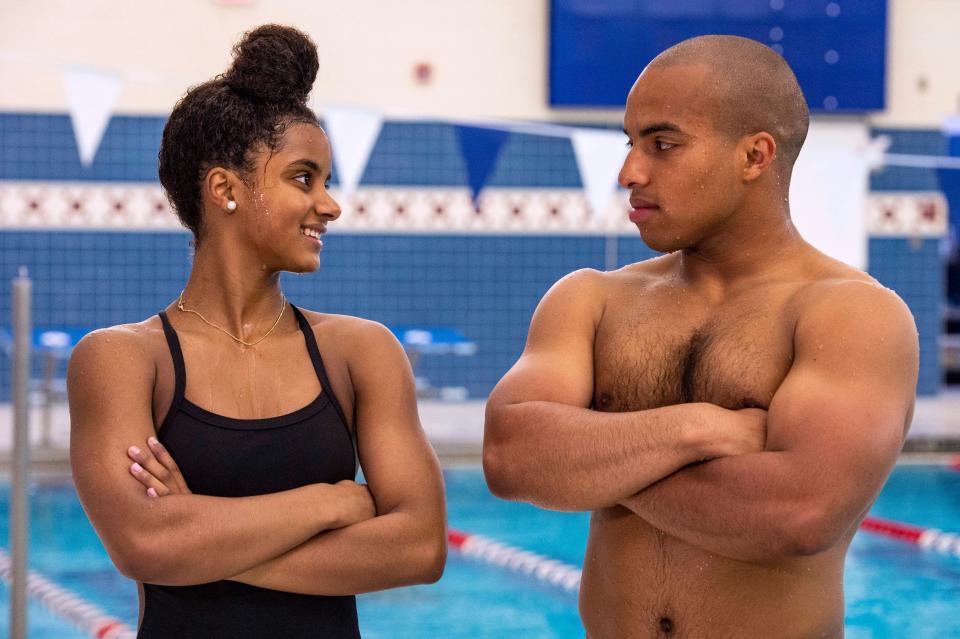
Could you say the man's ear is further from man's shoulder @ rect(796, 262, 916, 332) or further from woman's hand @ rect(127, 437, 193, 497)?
woman's hand @ rect(127, 437, 193, 497)

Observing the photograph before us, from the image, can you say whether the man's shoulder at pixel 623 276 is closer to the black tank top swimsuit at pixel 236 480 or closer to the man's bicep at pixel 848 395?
the man's bicep at pixel 848 395

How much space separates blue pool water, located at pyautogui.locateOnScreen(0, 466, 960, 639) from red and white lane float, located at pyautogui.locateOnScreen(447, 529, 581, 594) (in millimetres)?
70

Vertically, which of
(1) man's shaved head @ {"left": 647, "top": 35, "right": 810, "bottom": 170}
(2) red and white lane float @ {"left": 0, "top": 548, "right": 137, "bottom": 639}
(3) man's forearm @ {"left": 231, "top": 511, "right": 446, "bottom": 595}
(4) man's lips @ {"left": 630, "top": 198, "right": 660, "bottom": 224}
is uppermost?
(1) man's shaved head @ {"left": 647, "top": 35, "right": 810, "bottom": 170}

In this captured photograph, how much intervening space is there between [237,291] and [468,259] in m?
9.23

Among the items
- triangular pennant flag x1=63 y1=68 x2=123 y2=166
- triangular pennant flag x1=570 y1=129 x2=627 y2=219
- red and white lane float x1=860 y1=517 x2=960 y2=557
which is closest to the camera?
red and white lane float x1=860 y1=517 x2=960 y2=557

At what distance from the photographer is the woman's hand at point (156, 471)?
2082 mm

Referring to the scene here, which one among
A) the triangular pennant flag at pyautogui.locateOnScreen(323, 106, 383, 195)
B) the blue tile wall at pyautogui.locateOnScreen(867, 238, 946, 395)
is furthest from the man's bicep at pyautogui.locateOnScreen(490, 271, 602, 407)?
the blue tile wall at pyautogui.locateOnScreen(867, 238, 946, 395)

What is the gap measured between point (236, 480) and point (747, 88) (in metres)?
1.10

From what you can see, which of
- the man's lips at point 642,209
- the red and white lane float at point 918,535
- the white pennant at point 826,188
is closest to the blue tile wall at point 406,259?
the white pennant at point 826,188

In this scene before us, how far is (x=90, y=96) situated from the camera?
7.03 meters

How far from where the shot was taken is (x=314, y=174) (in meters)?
2.25

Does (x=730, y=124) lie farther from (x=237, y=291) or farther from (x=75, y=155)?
(x=75, y=155)

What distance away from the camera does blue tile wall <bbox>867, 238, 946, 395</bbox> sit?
38.7 ft

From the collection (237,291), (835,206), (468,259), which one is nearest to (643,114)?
(237,291)
